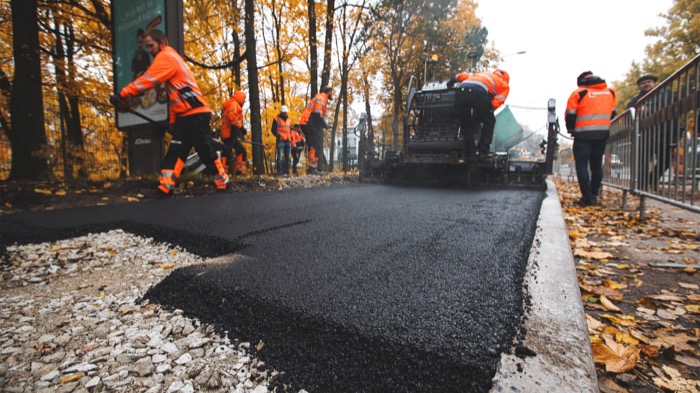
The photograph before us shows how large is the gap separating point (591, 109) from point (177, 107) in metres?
5.97

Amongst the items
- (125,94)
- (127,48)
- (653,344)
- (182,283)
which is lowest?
(653,344)

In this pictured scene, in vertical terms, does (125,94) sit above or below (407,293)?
above

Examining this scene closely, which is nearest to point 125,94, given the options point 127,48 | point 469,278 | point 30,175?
point 30,175

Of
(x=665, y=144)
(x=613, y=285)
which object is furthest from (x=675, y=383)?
(x=665, y=144)

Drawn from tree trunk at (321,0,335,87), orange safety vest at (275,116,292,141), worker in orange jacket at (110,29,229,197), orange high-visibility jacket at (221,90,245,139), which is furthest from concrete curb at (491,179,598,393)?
tree trunk at (321,0,335,87)

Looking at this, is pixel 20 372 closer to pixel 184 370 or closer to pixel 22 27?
pixel 184 370

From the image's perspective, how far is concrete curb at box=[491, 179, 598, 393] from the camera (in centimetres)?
89

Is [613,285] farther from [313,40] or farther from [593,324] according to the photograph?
[313,40]

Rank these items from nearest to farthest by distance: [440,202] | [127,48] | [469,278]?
[469,278] → [440,202] → [127,48]

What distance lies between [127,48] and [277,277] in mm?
6986

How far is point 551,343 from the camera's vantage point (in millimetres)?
1063

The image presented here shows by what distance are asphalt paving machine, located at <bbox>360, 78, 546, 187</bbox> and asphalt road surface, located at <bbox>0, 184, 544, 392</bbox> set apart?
3928 millimetres

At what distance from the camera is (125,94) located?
401cm

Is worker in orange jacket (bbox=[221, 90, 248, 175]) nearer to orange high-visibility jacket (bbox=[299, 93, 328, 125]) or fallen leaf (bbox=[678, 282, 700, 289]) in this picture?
orange high-visibility jacket (bbox=[299, 93, 328, 125])
